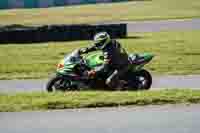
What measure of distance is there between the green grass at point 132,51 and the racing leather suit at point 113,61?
4.36 m

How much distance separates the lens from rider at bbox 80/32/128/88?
575 inches

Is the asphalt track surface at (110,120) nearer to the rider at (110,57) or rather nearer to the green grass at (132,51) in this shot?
the rider at (110,57)

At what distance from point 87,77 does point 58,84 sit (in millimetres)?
691

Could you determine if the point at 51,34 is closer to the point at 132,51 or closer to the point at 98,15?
the point at 132,51

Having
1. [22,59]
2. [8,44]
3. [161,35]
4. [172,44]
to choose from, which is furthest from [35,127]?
[161,35]

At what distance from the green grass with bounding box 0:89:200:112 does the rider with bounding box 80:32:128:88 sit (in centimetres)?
189

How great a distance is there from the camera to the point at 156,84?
16531 mm

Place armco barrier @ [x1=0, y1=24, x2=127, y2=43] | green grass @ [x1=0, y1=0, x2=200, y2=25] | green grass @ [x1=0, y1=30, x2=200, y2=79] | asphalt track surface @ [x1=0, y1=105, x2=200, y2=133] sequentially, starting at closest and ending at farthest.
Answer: asphalt track surface @ [x1=0, y1=105, x2=200, y2=133], green grass @ [x1=0, y1=30, x2=200, y2=79], armco barrier @ [x1=0, y1=24, x2=127, y2=43], green grass @ [x1=0, y1=0, x2=200, y2=25]

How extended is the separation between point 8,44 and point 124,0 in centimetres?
5789

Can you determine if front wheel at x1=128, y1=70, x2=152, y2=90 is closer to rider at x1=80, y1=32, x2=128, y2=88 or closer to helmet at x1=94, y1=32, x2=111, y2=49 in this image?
rider at x1=80, y1=32, x2=128, y2=88

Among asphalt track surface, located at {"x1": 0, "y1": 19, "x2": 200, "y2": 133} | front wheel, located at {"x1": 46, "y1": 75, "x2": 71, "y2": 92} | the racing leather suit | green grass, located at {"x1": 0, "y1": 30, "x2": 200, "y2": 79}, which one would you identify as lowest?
green grass, located at {"x1": 0, "y1": 30, "x2": 200, "y2": 79}

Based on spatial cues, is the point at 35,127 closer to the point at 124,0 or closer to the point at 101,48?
the point at 101,48

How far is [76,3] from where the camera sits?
84562 millimetres

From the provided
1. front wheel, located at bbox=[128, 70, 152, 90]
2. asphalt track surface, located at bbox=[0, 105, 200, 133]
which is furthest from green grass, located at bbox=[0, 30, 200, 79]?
asphalt track surface, located at bbox=[0, 105, 200, 133]
